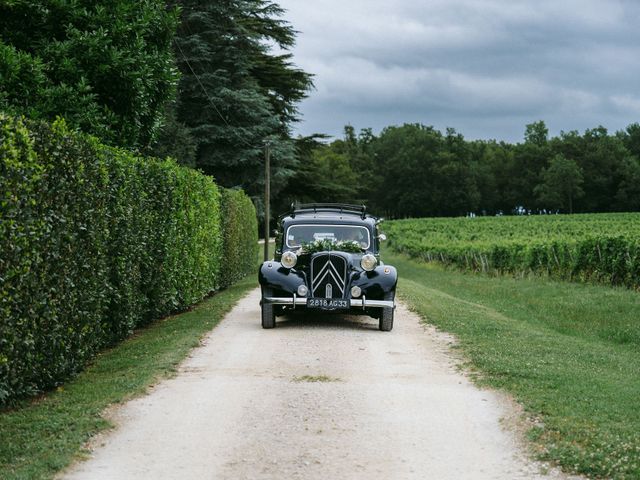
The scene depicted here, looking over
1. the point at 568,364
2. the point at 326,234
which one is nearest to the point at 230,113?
the point at 326,234

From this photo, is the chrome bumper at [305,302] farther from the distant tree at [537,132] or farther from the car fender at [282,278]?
the distant tree at [537,132]

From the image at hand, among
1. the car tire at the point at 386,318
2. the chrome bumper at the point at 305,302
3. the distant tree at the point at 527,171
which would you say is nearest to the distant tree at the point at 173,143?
the chrome bumper at the point at 305,302

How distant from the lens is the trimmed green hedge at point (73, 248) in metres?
7.73

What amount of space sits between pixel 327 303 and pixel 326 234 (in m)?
2.17

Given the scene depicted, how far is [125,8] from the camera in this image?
59.0 feet

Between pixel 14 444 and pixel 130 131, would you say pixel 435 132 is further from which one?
pixel 14 444

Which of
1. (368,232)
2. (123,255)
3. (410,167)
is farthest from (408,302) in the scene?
(410,167)

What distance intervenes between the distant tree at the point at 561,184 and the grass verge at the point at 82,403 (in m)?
122

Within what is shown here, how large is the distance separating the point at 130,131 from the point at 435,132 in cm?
13848

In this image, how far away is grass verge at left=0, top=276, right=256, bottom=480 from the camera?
6.28 m

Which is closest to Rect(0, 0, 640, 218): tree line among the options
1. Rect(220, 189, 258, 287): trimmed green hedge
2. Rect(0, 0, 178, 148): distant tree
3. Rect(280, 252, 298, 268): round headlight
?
Rect(0, 0, 178, 148): distant tree

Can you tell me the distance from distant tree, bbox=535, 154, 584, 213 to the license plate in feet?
398

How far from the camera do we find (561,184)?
130500 millimetres

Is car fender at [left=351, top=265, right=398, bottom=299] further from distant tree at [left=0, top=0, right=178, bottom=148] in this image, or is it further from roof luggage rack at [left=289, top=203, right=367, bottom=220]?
distant tree at [left=0, top=0, right=178, bottom=148]
